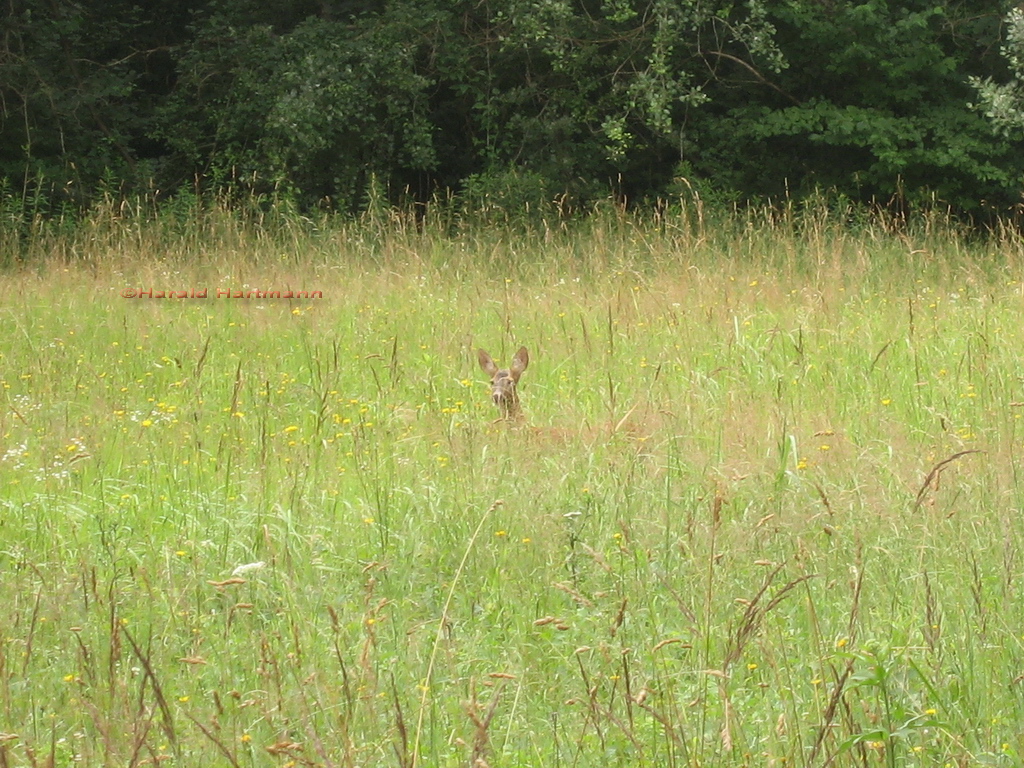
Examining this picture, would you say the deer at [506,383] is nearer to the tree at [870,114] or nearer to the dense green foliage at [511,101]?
the dense green foliage at [511,101]

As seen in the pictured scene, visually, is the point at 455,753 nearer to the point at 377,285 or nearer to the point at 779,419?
the point at 779,419

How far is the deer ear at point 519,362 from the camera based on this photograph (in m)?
5.52

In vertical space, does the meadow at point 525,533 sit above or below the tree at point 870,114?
below

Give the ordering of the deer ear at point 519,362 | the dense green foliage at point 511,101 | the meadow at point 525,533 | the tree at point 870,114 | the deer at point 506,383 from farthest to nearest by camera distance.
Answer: the tree at point 870,114
the dense green foliage at point 511,101
the deer ear at point 519,362
the deer at point 506,383
the meadow at point 525,533

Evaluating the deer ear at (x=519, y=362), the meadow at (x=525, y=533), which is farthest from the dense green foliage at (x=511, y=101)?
the deer ear at (x=519, y=362)

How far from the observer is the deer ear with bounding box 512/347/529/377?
5.52 metres

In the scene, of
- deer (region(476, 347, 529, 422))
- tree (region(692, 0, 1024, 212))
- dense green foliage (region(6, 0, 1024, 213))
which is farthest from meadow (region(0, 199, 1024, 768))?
tree (region(692, 0, 1024, 212))

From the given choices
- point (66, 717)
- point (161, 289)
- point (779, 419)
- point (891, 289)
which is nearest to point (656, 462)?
point (779, 419)

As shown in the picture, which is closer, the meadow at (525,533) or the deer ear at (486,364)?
the meadow at (525,533)

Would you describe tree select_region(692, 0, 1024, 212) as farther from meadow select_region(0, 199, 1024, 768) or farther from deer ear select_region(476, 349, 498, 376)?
deer ear select_region(476, 349, 498, 376)

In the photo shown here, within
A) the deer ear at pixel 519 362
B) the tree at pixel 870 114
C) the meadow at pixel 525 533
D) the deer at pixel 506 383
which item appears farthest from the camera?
the tree at pixel 870 114

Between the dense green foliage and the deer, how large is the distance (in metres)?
7.66

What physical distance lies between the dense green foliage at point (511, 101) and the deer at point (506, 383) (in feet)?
25.1

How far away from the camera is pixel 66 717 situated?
263 centimetres
